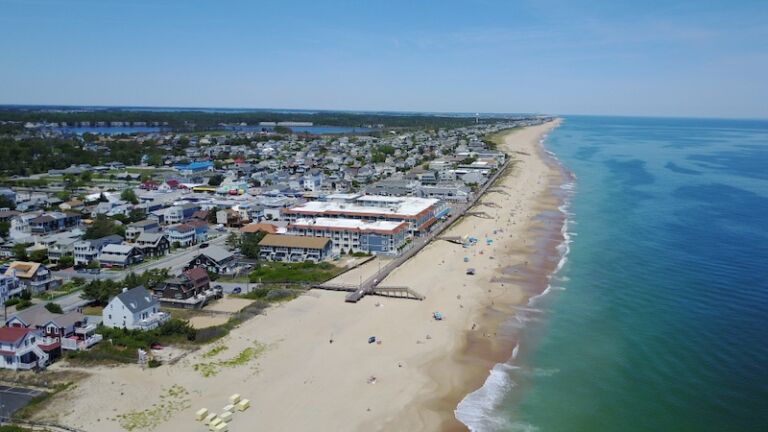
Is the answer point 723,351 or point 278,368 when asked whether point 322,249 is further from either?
point 723,351

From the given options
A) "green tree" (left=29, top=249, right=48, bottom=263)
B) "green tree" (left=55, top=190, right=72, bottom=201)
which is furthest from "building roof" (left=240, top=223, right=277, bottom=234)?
"green tree" (left=55, top=190, right=72, bottom=201)

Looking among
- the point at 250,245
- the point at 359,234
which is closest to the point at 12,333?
the point at 250,245

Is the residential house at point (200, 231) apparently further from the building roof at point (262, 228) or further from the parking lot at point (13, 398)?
the parking lot at point (13, 398)

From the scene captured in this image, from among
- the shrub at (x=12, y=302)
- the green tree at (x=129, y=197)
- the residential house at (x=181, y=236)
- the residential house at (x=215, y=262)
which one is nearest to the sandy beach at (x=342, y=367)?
the residential house at (x=215, y=262)

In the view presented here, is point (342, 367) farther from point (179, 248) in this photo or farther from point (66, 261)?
point (66, 261)

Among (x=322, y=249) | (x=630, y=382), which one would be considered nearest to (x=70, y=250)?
(x=322, y=249)

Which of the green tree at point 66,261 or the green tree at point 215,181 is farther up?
the green tree at point 215,181

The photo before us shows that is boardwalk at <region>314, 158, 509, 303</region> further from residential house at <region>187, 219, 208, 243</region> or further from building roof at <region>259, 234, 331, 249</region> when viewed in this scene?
residential house at <region>187, 219, 208, 243</region>
